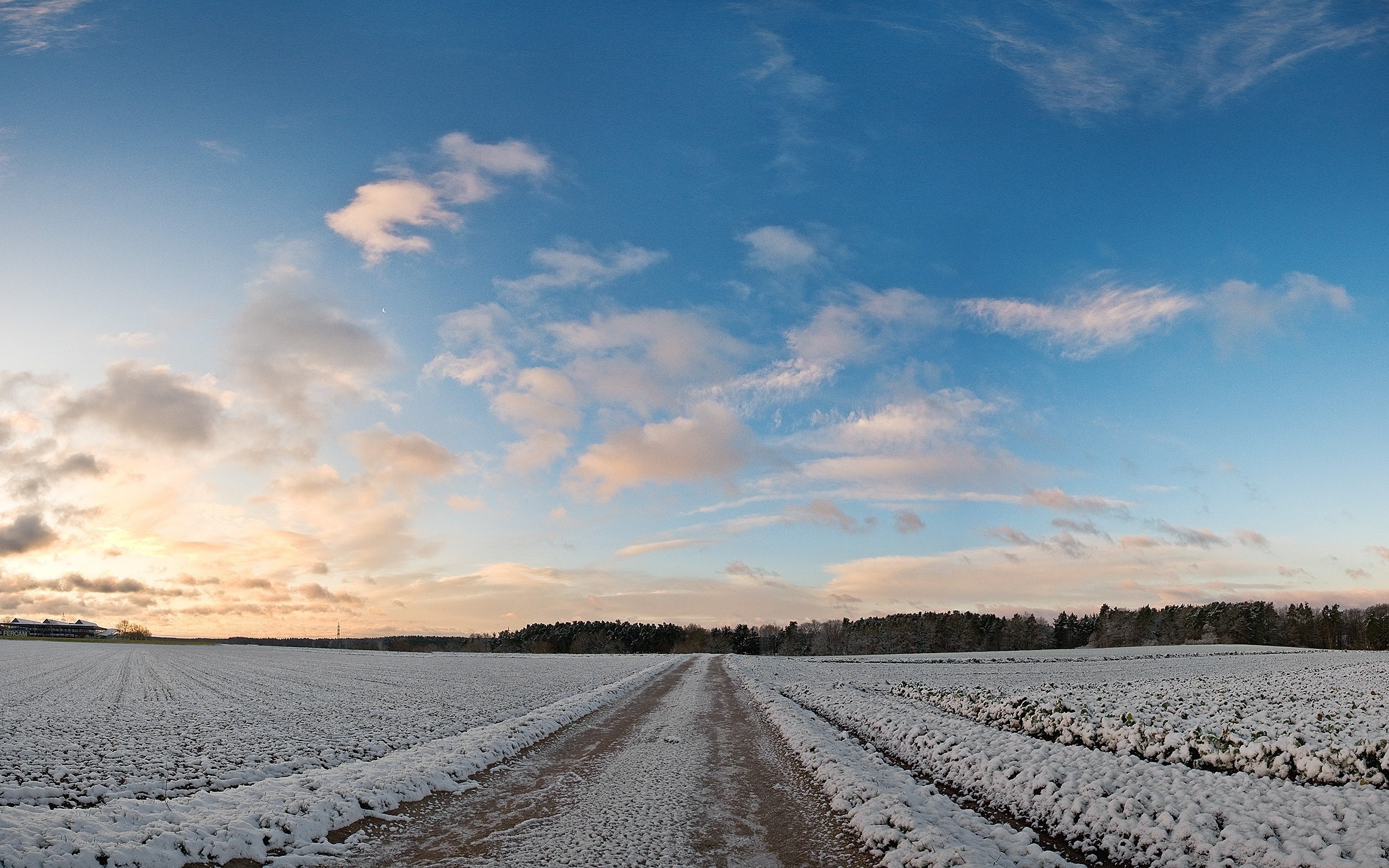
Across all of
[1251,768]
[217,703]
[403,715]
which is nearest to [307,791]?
[403,715]

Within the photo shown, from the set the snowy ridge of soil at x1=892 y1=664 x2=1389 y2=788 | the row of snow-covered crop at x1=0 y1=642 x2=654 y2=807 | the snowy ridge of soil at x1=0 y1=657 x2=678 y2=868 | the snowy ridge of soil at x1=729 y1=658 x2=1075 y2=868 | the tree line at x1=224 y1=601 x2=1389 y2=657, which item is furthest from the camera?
the tree line at x1=224 y1=601 x2=1389 y2=657

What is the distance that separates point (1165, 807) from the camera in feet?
34.8

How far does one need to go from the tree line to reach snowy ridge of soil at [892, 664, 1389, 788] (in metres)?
106

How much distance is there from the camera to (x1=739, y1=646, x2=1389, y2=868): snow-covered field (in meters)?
9.45

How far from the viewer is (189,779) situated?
13773mm

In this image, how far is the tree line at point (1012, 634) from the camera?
136125mm

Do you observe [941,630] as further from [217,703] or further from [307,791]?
[307,791]

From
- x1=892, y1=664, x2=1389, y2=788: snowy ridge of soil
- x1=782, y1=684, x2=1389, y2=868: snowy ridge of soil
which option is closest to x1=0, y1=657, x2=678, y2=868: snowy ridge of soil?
x1=782, y1=684, x2=1389, y2=868: snowy ridge of soil

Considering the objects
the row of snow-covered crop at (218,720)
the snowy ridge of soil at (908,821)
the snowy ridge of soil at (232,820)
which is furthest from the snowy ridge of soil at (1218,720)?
the row of snow-covered crop at (218,720)

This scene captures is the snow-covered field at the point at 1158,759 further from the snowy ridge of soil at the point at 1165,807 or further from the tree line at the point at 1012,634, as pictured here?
the tree line at the point at 1012,634

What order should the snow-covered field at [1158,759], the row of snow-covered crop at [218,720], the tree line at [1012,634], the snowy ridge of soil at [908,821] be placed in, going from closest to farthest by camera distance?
the snowy ridge of soil at [908,821], the snow-covered field at [1158,759], the row of snow-covered crop at [218,720], the tree line at [1012,634]

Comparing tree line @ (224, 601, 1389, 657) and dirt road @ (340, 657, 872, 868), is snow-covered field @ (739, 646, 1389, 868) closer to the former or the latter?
dirt road @ (340, 657, 872, 868)

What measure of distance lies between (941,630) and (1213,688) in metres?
134

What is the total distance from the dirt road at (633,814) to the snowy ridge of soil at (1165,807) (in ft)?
11.8
